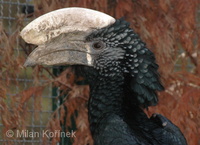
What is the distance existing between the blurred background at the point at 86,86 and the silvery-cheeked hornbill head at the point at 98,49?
1.03m

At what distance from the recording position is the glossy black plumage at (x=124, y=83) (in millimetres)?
3008

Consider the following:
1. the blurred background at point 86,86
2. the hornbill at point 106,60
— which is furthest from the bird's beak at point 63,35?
the blurred background at point 86,86

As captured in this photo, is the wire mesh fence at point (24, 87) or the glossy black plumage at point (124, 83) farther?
the wire mesh fence at point (24, 87)

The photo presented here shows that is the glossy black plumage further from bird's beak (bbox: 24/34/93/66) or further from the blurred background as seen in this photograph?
the blurred background

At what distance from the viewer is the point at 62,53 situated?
3.06m

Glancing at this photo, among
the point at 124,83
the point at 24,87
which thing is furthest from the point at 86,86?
the point at 124,83

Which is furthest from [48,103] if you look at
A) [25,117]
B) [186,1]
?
[186,1]

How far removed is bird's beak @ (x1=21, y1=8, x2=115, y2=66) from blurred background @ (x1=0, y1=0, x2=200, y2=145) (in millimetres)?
1028

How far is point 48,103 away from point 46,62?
176cm

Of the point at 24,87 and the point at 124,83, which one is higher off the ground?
the point at 124,83

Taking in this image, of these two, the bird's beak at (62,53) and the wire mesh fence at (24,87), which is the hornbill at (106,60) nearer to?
the bird's beak at (62,53)

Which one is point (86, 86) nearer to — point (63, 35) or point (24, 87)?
point (24, 87)

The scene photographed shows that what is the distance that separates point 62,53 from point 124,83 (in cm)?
36

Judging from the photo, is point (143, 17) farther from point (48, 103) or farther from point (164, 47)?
point (48, 103)
